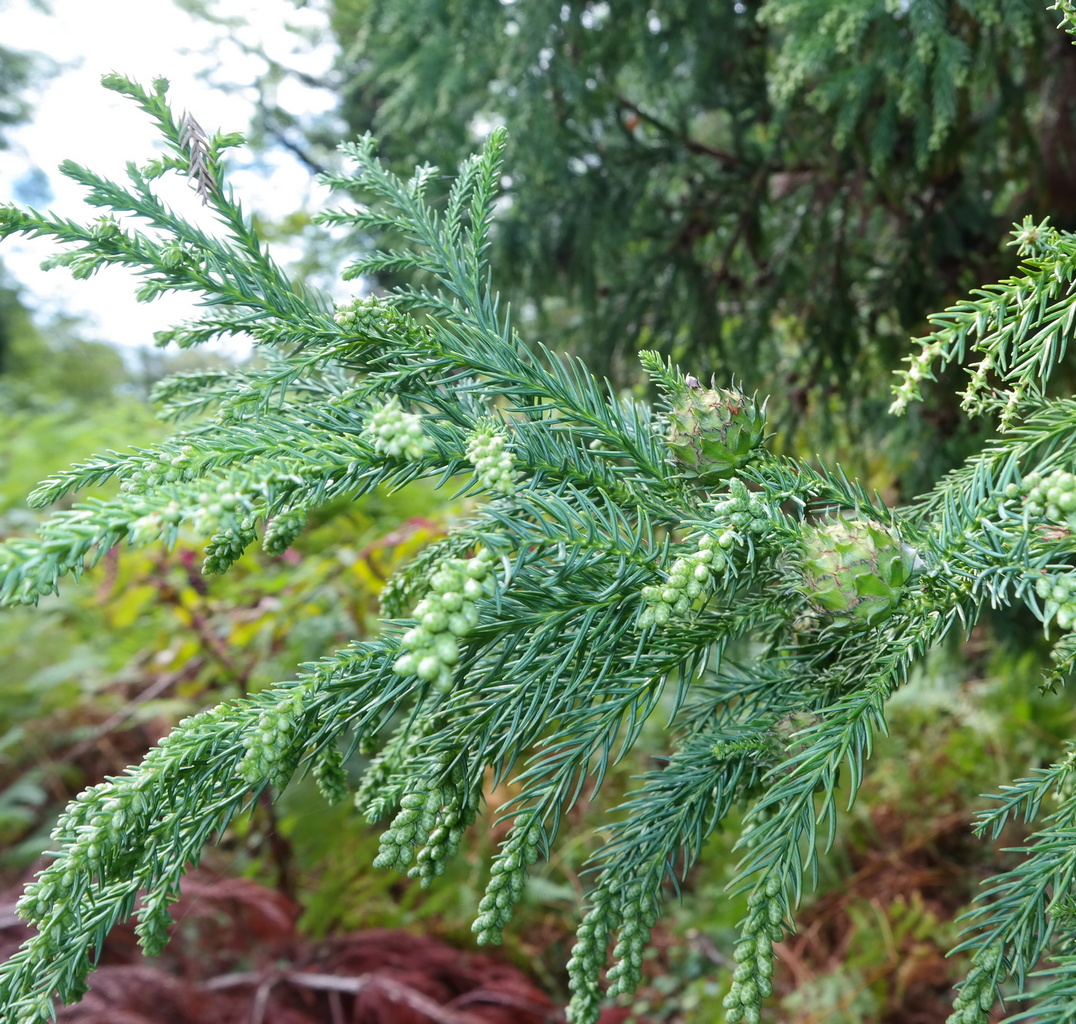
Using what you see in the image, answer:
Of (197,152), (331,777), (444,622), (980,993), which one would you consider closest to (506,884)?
(331,777)

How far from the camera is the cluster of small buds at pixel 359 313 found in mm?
917

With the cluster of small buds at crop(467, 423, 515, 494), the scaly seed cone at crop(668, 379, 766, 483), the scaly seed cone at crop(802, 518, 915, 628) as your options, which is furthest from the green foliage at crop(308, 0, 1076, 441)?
the cluster of small buds at crop(467, 423, 515, 494)

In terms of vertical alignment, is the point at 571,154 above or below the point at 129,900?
above

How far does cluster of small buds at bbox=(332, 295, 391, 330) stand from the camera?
92 cm

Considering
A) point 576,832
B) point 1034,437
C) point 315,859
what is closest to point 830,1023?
point 576,832

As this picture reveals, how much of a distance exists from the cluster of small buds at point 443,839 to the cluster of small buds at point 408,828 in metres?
0.04

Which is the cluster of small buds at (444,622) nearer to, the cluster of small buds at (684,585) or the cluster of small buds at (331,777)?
the cluster of small buds at (684,585)

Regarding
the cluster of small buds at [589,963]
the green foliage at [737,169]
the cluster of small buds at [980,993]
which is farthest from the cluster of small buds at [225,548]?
the green foliage at [737,169]

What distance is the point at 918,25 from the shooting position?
63.7 inches

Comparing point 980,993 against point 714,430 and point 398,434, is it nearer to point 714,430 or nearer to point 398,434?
point 714,430

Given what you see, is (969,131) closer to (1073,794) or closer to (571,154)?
(571,154)

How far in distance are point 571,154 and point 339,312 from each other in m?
1.88

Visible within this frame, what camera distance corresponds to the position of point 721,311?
105 inches

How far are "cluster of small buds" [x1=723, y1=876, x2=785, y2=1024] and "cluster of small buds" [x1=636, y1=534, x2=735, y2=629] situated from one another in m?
0.32
